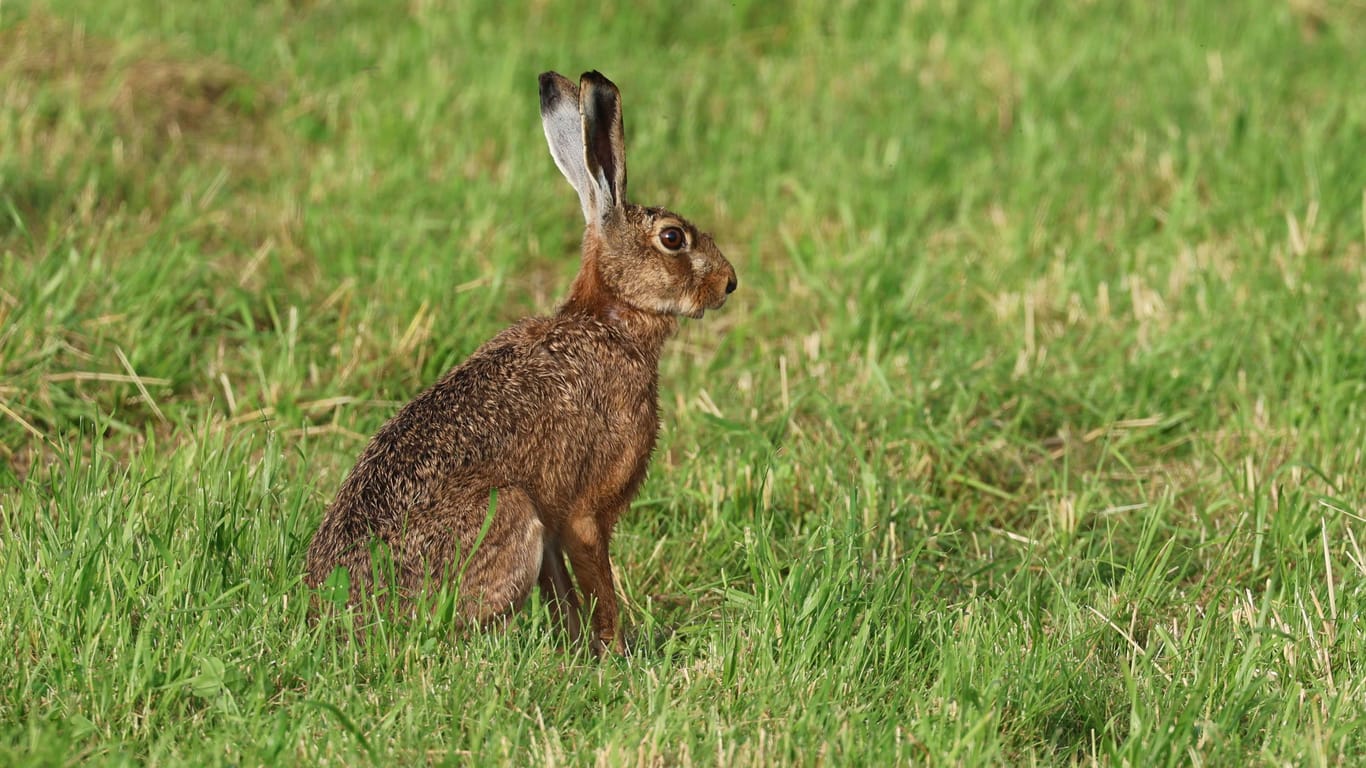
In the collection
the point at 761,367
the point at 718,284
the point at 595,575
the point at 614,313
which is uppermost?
the point at 718,284

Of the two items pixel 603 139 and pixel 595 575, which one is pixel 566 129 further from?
pixel 595 575

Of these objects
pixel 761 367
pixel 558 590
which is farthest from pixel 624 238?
pixel 761 367

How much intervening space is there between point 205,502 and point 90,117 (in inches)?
154

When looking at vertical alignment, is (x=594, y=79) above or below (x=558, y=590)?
above

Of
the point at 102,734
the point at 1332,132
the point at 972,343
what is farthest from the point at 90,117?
the point at 1332,132

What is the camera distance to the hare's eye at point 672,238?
507 cm

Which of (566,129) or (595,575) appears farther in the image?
(566,129)

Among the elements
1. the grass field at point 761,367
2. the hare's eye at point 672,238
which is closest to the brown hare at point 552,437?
the hare's eye at point 672,238

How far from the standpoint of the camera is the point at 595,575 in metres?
4.52

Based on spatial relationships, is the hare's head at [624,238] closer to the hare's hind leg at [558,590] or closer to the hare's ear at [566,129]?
the hare's ear at [566,129]

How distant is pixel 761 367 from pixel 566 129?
1657 mm

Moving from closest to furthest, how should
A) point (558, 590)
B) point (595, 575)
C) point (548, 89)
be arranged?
point (595, 575)
point (558, 590)
point (548, 89)

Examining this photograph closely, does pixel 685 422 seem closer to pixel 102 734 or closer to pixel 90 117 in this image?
pixel 102 734

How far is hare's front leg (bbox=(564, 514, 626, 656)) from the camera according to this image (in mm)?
4512
